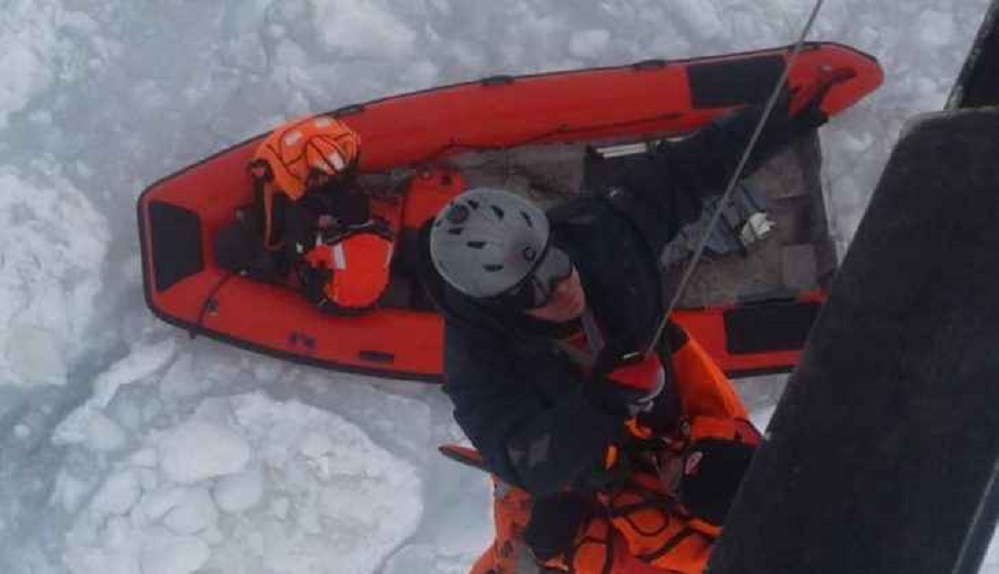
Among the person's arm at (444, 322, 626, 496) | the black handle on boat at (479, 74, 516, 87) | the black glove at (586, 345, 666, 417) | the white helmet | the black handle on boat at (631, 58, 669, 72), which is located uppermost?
the white helmet

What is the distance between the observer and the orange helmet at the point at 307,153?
479 centimetres

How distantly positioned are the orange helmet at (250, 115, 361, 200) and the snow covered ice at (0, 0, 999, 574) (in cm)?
106

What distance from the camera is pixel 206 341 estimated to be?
556 centimetres

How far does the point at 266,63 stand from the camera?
6.04m

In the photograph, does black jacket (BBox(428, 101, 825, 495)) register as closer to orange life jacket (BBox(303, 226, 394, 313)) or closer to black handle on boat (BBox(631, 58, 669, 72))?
orange life jacket (BBox(303, 226, 394, 313))

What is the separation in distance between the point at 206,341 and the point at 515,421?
3.04 meters

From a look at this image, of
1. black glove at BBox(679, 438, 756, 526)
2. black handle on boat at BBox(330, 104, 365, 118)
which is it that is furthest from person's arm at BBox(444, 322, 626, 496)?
black handle on boat at BBox(330, 104, 365, 118)

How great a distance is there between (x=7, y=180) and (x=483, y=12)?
271cm

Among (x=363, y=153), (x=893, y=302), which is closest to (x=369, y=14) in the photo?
(x=363, y=153)

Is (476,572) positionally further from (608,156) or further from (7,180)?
(7,180)

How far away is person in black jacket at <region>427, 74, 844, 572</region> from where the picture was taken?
266 centimetres

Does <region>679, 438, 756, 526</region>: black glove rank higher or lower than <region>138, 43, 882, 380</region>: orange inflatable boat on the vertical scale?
higher

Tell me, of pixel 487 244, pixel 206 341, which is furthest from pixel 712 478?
pixel 206 341

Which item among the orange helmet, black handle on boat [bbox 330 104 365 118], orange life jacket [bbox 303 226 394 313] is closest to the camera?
the orange helmet
